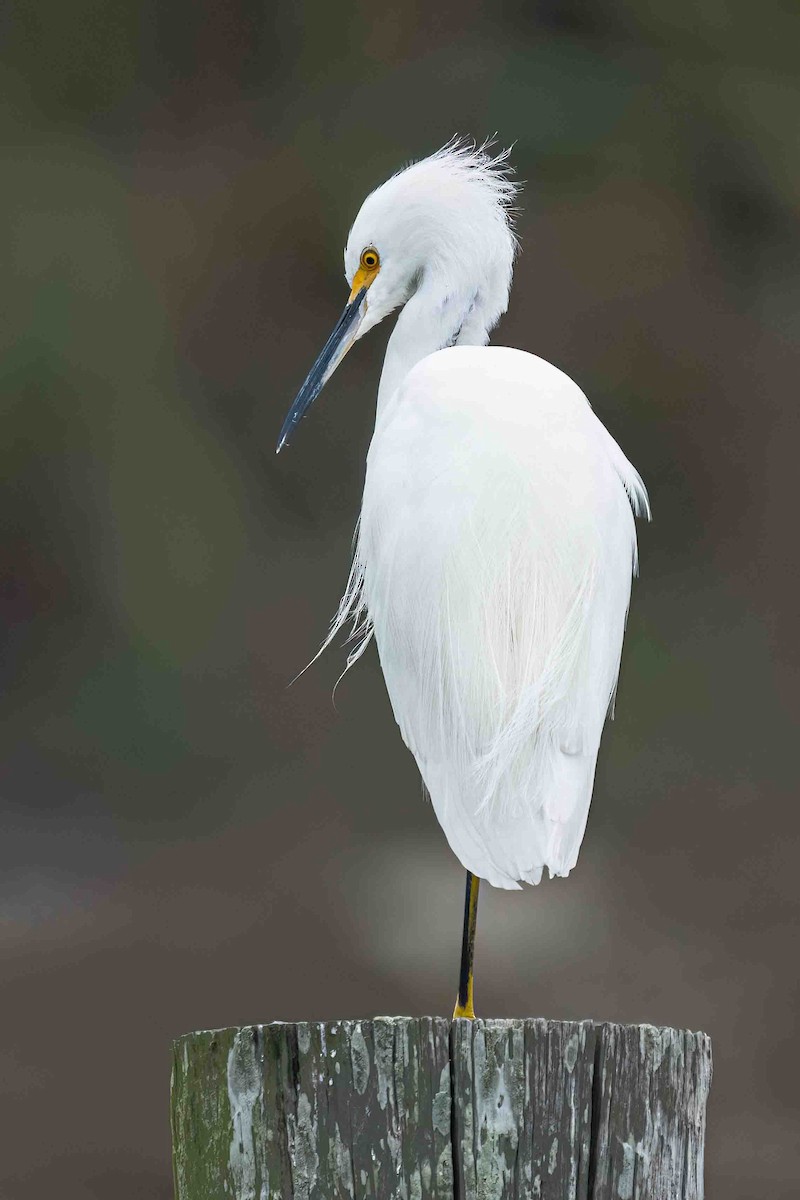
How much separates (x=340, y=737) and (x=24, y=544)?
0.92 m

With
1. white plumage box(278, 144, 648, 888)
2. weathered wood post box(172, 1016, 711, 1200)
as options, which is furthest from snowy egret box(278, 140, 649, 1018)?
weathered wood post box(172, 1016, 711, 1200)

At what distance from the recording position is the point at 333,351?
5.39 feet

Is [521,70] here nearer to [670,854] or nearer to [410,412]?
[670,854]

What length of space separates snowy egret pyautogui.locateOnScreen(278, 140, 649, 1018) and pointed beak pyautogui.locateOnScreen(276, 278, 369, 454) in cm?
25

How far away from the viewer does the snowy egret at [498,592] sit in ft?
3.62

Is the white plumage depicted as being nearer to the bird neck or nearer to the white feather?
the white feather

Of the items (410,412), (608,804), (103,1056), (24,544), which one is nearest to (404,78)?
(24,544)

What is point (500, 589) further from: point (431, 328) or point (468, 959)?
point (431, 328)

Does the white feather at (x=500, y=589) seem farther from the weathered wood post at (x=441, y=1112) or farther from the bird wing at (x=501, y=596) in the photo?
the weathered wood post at (x=441, y=1112)

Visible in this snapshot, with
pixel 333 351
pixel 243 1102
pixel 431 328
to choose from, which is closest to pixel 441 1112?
pixel 243 1102

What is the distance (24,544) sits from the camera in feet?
13.2

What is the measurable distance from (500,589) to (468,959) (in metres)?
0.26

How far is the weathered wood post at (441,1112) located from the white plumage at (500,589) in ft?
0.90

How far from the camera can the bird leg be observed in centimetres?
113
